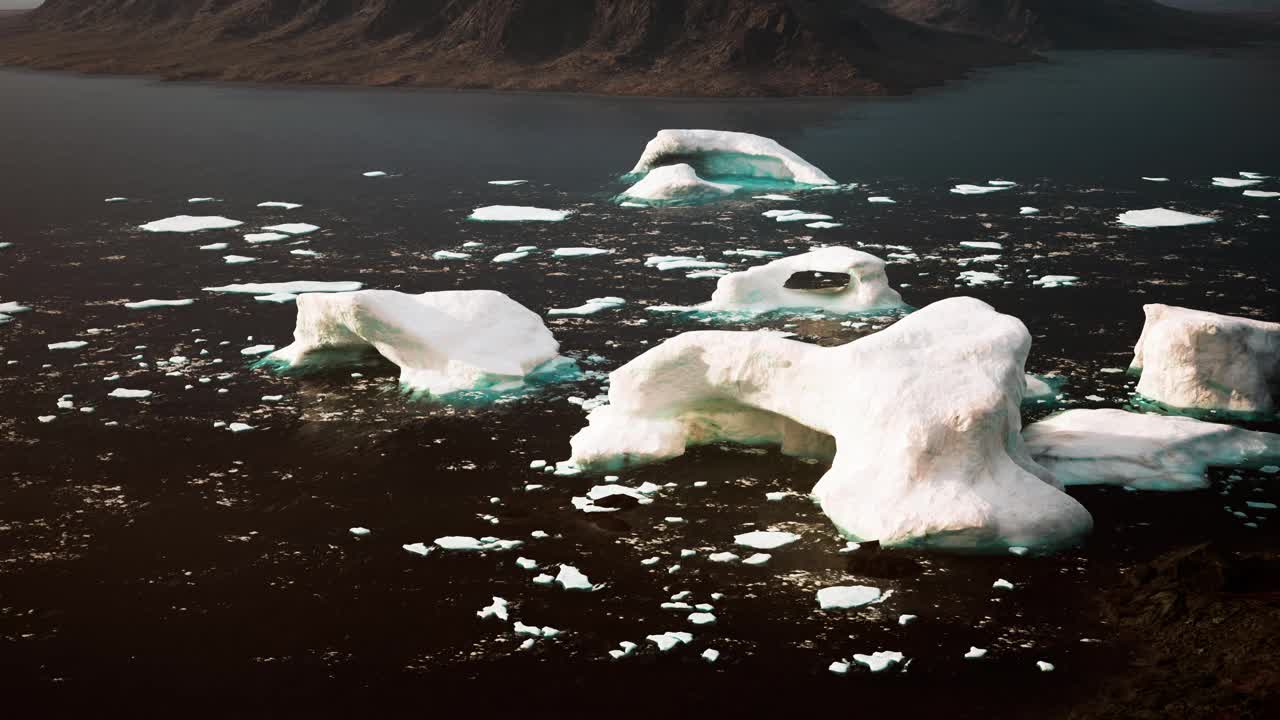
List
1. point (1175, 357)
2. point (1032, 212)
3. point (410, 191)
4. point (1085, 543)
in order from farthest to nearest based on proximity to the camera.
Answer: point (410, 191)
point (1032, 212)
point (1175, 357)
point (1085, 543)

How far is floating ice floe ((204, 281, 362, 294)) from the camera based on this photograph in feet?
31.6

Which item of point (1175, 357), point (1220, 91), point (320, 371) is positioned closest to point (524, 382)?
point (320, 371)

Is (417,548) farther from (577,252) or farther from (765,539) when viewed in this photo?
(577,252)

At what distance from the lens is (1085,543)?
5.10 metres

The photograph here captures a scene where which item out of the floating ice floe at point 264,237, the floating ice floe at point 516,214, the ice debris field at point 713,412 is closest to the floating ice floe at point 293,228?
the floating ice floe at point 264,237

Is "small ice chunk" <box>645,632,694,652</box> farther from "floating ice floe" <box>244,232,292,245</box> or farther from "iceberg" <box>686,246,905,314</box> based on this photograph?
"floating ice floe" <box>244,232,292,245</box>

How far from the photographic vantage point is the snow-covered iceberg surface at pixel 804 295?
887 centimetres

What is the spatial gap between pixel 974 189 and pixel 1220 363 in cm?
763

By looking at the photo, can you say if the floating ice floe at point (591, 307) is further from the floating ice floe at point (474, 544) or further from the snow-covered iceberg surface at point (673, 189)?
the snow-covered iceberg surface at point (673, 189)

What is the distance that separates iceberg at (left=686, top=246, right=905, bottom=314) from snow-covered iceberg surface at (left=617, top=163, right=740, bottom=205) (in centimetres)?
464

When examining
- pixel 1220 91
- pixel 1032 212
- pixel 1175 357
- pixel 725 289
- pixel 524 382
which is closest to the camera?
pixel 1175 357

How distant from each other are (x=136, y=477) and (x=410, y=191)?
29.5 feet

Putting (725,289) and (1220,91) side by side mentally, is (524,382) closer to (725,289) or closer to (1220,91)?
(725,289)

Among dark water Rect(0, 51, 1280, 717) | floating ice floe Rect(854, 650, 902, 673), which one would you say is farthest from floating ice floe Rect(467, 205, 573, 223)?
floating ice floe Rect(854, 650, 902, 673)
